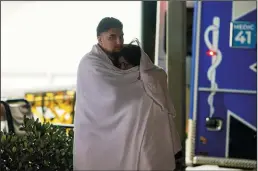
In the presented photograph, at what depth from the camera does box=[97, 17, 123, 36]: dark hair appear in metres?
1.58

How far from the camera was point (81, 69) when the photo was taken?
1.56 m

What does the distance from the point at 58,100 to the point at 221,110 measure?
1639mm

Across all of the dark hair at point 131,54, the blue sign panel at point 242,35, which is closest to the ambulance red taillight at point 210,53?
the blue sign panel at point 242,35

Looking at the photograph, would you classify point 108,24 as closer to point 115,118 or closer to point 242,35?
point 115,118

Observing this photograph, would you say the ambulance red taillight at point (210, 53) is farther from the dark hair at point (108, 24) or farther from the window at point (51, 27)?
the dark hair at point (108, 24)

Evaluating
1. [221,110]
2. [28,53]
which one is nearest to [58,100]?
[28,53]

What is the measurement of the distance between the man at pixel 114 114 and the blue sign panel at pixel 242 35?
6.40 ft

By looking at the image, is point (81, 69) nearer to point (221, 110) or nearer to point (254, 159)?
point (221, 110)

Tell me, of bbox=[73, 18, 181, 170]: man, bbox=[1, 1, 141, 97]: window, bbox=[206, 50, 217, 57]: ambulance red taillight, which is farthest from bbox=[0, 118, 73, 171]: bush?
bbox=[206, 50, 217, 57]: ambulance red taillight

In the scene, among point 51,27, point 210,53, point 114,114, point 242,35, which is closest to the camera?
point 114,114

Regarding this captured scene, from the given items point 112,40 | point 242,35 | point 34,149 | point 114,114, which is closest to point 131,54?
point 112,40

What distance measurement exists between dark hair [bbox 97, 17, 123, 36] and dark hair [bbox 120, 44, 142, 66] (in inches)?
3.4

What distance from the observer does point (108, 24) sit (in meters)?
1.58

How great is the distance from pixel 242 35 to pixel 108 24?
217cm
